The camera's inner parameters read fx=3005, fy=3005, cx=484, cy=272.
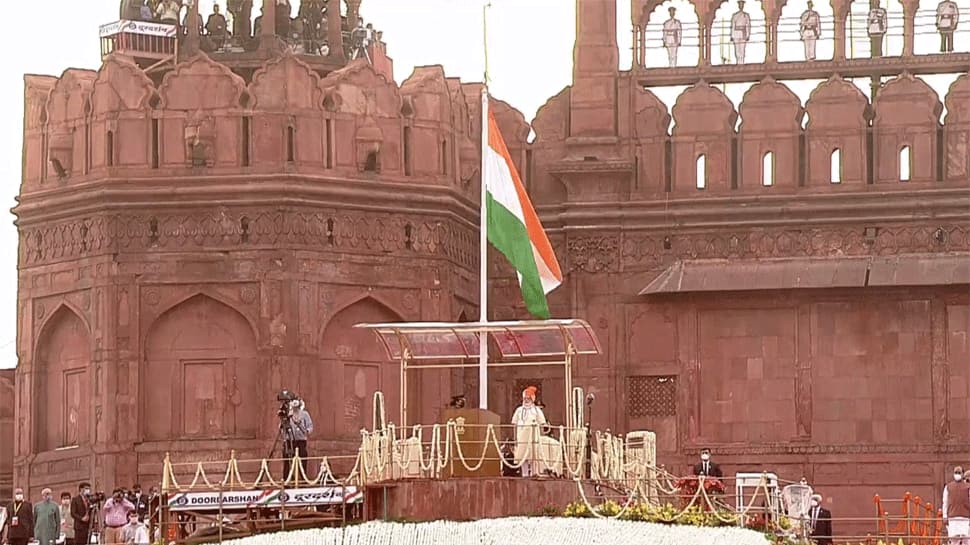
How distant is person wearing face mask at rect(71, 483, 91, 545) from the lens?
3900 cm

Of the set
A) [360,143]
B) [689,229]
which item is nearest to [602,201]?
[689,229]

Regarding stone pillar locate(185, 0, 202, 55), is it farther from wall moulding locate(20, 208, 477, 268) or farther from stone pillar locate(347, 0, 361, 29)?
wall moulding locate(20, 208, 477, 268)

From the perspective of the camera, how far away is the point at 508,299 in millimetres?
45969

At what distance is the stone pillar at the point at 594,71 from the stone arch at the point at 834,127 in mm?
3080

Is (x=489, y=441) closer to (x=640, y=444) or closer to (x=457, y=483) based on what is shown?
(x=457, y=483)

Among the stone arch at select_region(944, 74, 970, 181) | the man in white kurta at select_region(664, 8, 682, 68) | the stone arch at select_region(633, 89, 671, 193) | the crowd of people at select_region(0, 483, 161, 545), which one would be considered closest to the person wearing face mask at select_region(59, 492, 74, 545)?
the crowd of people at select_region(0, 483, 161, 545)

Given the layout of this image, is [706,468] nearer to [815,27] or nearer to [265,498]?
[265,498]

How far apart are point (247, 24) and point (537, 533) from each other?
17.0 m

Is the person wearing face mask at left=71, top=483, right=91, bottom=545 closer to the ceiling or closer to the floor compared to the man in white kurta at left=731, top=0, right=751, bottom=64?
closer to the floor

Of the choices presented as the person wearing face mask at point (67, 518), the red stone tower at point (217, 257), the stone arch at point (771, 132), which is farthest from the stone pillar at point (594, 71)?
the person wearing face mask at point (67, 518)

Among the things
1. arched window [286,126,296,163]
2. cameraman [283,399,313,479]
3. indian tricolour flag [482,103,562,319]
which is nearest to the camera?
indian tricolour flag [482,103,562,319]

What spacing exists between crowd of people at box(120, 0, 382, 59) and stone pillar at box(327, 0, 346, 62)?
121mm

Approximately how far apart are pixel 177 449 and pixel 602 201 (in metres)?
7.80

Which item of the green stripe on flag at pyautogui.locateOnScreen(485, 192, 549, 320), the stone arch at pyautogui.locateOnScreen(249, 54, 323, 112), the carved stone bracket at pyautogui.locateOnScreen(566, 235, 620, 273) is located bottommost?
the green stripe on flag at pyautogui.locateOnScreen(485, 192, 549, 320)
